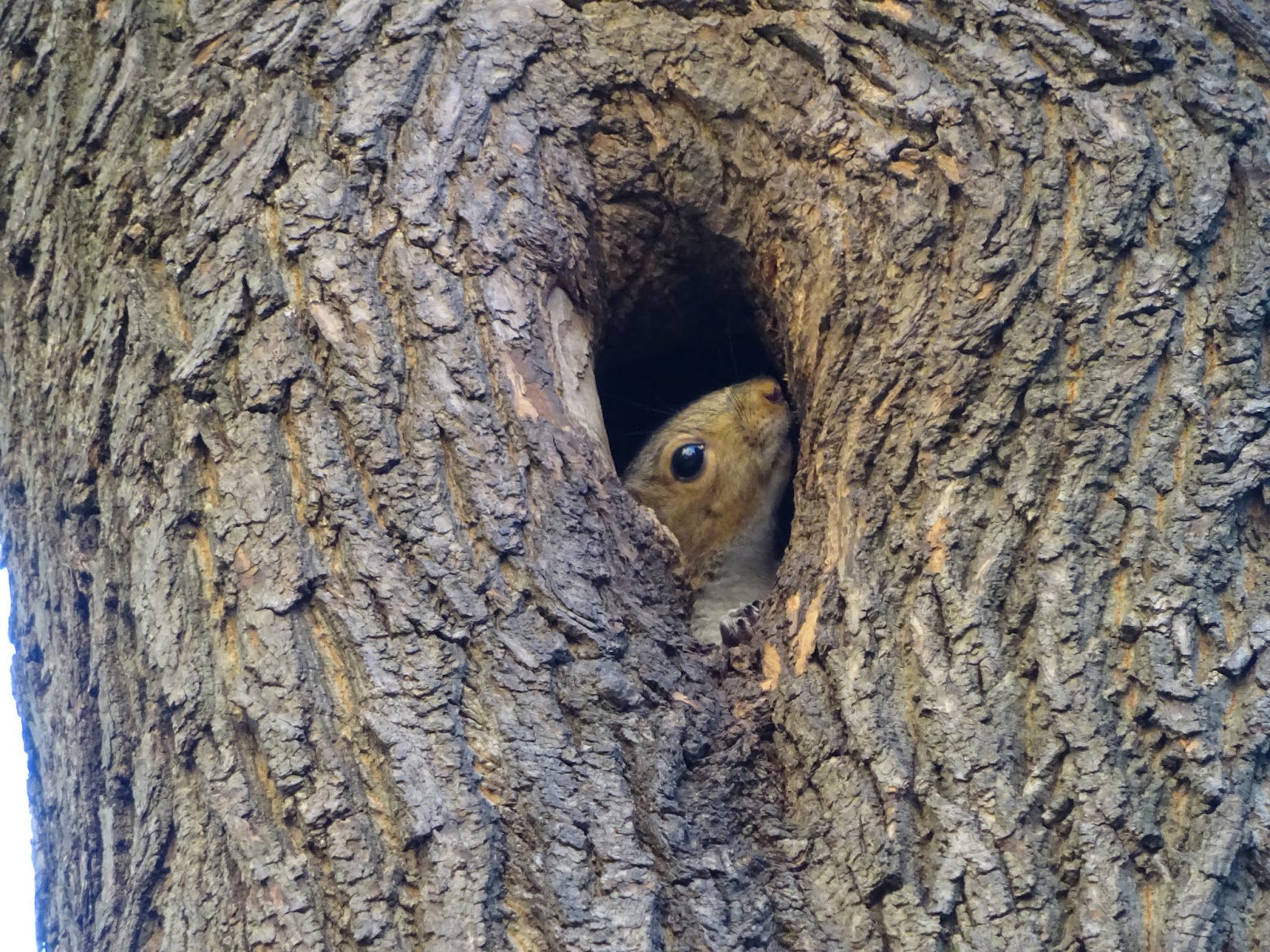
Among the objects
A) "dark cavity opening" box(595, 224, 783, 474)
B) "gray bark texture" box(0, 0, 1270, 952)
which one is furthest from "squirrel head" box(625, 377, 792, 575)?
"gray bark texture" box(0, 0, 1270, 952)

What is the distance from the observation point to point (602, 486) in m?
2.54

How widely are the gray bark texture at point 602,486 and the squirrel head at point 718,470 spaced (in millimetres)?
1252

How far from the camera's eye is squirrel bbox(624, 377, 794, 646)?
165 inches

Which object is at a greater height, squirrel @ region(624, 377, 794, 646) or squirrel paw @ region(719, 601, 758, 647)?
squirrel @ region(624, 377, 794, 646)

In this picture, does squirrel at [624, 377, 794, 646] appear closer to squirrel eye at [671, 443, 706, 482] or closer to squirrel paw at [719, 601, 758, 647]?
squirrel eye at [671, 443, 706, 482]

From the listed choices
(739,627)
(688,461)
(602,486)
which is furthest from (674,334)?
(602,486)

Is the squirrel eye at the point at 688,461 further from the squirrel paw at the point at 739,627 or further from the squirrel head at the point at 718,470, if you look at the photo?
the squirrel paw at the point at 739,627

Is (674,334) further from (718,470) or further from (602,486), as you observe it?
(602,486)

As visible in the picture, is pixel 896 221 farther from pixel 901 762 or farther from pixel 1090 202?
pixel 901 762

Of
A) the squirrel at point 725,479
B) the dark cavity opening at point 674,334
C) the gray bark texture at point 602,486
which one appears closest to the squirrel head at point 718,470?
the squirrel at point 725,479

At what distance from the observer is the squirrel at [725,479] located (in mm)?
4203

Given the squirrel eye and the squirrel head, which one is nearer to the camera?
the squirrel head

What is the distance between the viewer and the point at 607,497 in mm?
2541

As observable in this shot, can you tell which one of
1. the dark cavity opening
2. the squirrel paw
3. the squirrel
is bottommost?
the squirrel paw
